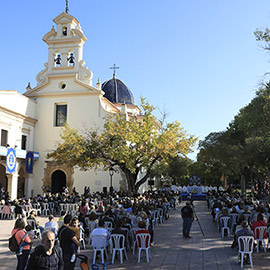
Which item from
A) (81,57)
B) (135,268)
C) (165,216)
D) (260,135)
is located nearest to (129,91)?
(81,57)

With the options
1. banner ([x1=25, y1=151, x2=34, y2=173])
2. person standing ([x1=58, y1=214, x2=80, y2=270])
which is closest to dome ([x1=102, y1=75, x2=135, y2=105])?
banner ([x1=25, y1=151, x2=34, y2=173])

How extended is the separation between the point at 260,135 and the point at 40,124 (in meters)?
20.5

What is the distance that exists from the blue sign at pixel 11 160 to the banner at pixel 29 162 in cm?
274

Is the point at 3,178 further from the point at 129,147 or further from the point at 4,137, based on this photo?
the point at 129,147

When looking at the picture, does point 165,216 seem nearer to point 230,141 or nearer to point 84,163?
point 84,163

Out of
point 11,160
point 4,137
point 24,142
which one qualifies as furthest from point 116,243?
point 24,142

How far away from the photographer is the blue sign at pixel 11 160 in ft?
84.6

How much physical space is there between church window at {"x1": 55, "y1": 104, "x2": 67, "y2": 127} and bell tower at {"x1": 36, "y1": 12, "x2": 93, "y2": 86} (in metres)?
3.03

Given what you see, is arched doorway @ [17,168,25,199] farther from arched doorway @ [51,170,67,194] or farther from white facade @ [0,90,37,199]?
arched doorway @ [51,170,67,194]

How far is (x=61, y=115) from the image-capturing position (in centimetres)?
3256

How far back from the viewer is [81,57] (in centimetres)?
3259

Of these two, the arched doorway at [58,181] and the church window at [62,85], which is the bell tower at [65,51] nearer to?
the church window at [62,85]

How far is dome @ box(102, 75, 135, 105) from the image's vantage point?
4841 centimetres

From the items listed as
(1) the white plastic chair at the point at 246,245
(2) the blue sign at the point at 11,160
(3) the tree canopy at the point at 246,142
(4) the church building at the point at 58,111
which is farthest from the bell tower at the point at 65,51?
(1) the white plastic chair at the point at 246,245
